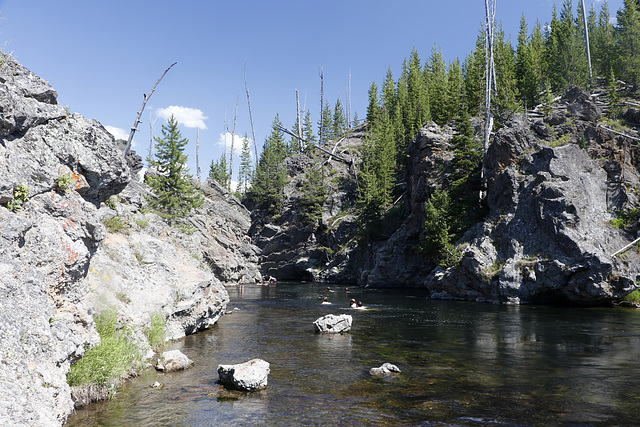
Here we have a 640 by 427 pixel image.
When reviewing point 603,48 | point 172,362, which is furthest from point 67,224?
point 603,48

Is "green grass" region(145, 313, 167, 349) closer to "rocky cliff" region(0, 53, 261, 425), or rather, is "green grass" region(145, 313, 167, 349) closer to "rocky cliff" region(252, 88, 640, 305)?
"rocky cliff" region(0, 53, 261, 425)

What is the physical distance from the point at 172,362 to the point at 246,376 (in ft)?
12.4

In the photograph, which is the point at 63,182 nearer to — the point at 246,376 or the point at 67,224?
the point at 67,224

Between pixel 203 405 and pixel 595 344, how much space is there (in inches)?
762

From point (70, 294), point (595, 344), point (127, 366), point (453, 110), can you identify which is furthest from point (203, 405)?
point (453, 110)

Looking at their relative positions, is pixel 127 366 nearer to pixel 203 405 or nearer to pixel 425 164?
pixel 203 405

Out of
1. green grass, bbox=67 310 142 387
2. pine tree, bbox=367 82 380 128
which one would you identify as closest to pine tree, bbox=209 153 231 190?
pine tree, bbox=367 82 380 128

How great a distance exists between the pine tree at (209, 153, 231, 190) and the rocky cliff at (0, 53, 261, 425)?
318ft

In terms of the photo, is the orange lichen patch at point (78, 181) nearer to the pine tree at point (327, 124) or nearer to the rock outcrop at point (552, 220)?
Answer: the rock outcrop at point (552, 220)

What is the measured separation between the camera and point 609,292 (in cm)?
3281

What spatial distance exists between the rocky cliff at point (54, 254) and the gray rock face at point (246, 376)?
3.98 m

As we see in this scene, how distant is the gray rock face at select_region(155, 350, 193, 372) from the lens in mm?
14544

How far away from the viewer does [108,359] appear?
11148 millimetres

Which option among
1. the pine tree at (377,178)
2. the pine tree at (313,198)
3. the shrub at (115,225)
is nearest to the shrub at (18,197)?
the shrub at (115,225)
